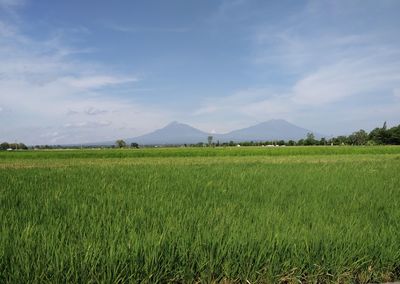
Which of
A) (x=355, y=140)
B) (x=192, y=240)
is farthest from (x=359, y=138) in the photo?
(x=192, y=240)

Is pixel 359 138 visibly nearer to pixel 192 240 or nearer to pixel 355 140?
pixel 355 140

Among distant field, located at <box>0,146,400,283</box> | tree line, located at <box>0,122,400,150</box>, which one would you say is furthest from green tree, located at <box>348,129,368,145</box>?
distant field, located at <box>0,146,400,283</box>

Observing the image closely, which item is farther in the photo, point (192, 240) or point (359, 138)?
point (359, 138)

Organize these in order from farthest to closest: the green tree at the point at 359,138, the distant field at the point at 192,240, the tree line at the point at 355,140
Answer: the green tree at the point at 359,138, the tree line at the point at 355,140, the distant field at the point at 192,240

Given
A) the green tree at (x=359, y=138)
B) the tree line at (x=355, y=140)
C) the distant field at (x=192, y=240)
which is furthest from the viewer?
the green tree at (x=359, y=138)

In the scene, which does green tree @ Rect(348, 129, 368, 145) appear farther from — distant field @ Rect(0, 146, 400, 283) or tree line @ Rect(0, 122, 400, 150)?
distant field @ Rect(0, 146, 400, 283)

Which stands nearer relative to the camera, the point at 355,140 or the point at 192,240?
the point at 192,240

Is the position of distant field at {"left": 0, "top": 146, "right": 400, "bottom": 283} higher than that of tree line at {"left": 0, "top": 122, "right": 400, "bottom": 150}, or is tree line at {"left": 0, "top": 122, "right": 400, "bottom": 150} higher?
tree line at {"left": 0, "top": 122, "right": 400, "bottom": 150}

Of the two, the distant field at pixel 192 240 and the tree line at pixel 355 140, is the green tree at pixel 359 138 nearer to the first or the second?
the tree line at pixel 355 140

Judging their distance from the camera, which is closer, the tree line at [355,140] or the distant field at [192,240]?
the distant field at [192,240]

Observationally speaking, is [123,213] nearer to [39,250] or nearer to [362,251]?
[39,250]

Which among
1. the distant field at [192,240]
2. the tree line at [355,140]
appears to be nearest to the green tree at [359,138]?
the tree line at [355,140]

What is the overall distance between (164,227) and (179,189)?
9.47ft

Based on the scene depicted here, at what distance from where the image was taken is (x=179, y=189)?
6473mm
